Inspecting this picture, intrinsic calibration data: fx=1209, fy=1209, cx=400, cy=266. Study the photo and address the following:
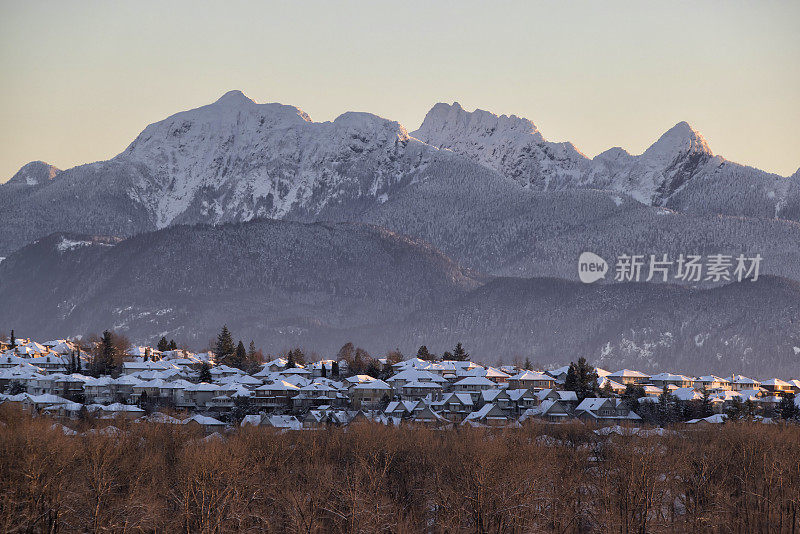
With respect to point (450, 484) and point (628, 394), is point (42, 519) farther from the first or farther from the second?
point (628, 394)

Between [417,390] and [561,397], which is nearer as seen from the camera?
[561,397]

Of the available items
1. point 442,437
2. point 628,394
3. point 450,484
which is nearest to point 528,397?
point 628,394

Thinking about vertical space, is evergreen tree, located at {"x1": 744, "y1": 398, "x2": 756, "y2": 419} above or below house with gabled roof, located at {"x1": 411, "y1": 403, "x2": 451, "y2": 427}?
above

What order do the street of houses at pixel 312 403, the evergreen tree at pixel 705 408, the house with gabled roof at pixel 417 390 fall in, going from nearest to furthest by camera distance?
the street of houses at pixel 312 403
the evergreen tree at pixel 705 408
the house with gabled roof at pixel 417 390

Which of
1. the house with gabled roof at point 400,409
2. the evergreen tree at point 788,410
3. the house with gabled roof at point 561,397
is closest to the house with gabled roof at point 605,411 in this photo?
the house with gabled roof at point 561,397

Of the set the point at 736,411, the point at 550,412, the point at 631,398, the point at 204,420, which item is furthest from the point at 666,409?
the point at 204,420

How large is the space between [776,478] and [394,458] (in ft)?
127

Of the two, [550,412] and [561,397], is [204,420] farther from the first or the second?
[561,397]

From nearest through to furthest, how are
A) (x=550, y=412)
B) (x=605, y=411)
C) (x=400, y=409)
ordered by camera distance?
(x=400, y=409), (x=550, y=412), (x=605, y=411)

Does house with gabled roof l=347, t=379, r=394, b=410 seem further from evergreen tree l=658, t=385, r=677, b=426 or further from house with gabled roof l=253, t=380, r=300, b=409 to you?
evergreen tree l=658, t=385, r=677, b=426

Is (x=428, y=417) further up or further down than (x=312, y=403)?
further down

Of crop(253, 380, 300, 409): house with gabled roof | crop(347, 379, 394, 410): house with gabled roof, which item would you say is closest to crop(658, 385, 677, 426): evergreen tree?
crop(347, 379, 394, 410): house with gabled roof

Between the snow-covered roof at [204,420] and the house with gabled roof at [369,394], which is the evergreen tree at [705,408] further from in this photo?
the snow-covered roof at [204,420]

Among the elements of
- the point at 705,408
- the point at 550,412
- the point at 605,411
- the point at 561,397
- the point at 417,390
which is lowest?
the point at 550,412
